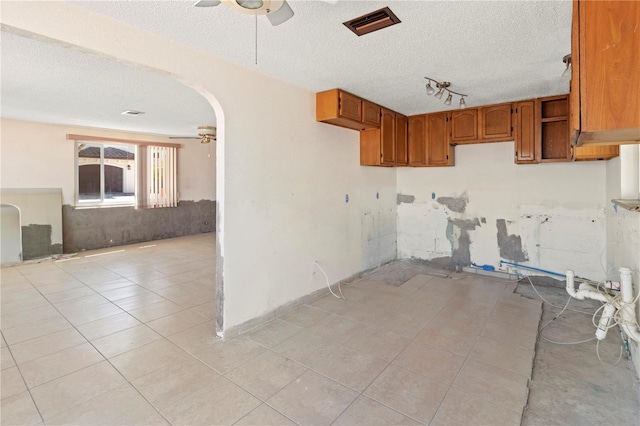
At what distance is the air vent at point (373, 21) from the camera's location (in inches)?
75.2

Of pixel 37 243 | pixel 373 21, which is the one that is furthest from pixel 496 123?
pixel 37 243

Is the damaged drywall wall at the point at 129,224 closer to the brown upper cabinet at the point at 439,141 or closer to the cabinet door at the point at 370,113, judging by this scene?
the cabinet door at the point at 370,113

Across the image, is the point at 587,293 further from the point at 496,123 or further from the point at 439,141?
the point at 439,141

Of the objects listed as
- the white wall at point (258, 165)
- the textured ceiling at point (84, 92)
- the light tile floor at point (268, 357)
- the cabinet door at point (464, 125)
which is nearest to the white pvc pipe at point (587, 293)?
the light tile floor at point (268, 357)

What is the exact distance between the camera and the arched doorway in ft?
16.8

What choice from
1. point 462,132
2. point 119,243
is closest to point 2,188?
point 119,243

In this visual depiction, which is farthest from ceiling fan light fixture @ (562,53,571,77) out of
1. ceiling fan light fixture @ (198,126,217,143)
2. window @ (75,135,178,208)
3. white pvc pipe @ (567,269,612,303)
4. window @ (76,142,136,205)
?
window @ (76,142,136,205)

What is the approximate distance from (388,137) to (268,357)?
327 cm

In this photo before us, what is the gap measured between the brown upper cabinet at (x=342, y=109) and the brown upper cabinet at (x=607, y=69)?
92.6 inches

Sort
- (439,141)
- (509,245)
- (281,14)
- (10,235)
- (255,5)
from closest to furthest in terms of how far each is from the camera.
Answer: (255,5), (281,14), (509,245), (439,141), (10,235)

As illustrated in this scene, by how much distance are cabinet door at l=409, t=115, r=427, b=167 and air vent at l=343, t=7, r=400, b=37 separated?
9.54ft

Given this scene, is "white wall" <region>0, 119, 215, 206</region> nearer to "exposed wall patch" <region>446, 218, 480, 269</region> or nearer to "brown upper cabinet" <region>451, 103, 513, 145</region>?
"brown upper cabinet" <region>451, 103, 513, 145</region>

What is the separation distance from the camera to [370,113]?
13.1 ft

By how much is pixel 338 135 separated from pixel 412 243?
2385mm
